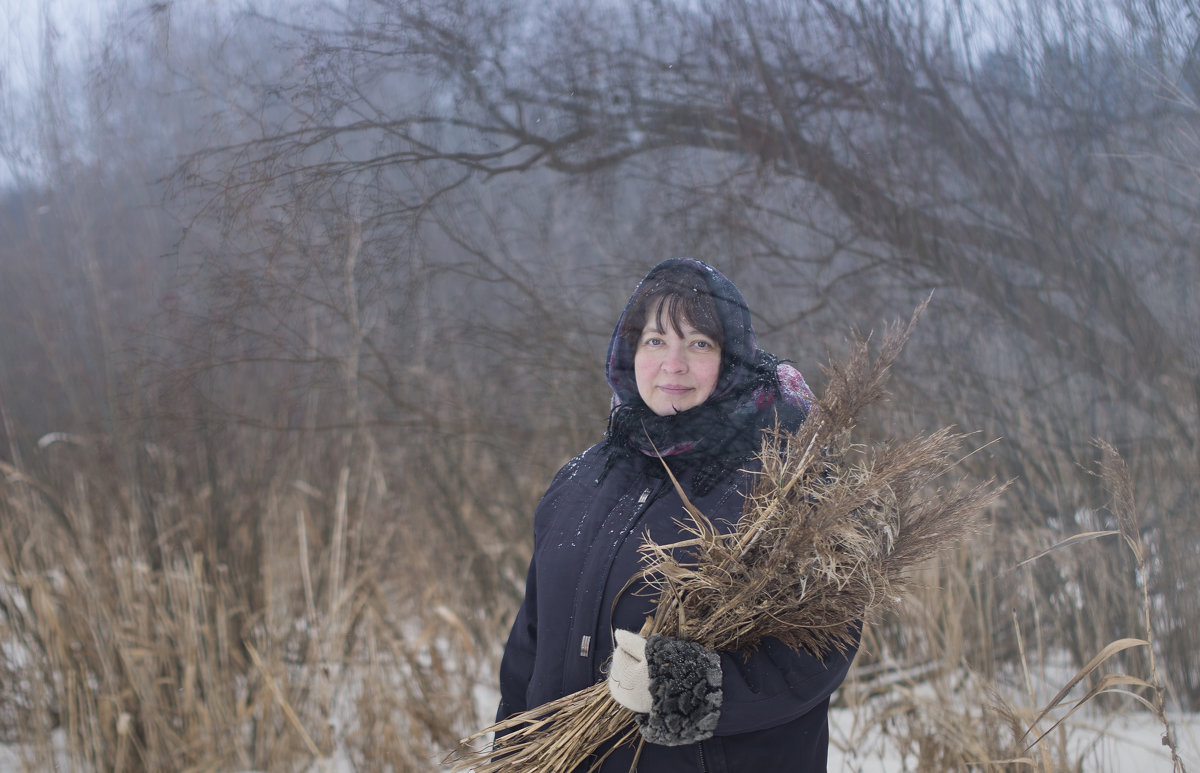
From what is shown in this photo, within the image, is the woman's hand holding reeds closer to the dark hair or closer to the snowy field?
the dark hair

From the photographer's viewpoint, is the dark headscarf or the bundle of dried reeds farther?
the dark headscarf

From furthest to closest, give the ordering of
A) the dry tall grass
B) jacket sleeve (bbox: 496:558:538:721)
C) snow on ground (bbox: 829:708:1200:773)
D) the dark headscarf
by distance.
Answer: the dry tall grass, snow on ground (bbox: 829:708:1200:773), jacket sleeve (bbox: 496:558:538:721), the dark headscarf

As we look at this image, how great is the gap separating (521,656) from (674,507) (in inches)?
18.4

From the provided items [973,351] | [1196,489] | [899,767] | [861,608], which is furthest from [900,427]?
[899,767]

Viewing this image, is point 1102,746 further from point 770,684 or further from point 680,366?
point 680,366

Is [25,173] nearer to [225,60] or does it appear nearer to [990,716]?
[225,60]

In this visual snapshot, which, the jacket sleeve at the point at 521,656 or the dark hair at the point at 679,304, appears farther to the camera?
the jacket sleeve at the point at 521,656

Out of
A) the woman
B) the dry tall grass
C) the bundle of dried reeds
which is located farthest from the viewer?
the dry tall grass

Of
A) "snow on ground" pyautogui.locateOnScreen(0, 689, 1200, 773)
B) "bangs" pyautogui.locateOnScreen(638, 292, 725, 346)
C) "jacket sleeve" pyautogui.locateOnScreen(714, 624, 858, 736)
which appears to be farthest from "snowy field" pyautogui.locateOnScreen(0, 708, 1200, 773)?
"bangs" pyautogui.locateOnScreen(638, 292, 725, 346)

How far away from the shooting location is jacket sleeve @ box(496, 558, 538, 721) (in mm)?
1569

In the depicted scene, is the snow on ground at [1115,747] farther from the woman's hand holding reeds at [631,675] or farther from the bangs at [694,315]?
the bangs at [694,315]

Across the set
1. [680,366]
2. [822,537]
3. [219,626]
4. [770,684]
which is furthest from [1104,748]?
[219,626]

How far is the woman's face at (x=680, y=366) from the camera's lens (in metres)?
1.43

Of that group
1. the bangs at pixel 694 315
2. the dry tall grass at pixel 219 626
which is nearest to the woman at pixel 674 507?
the bangs at pixel 694 315
